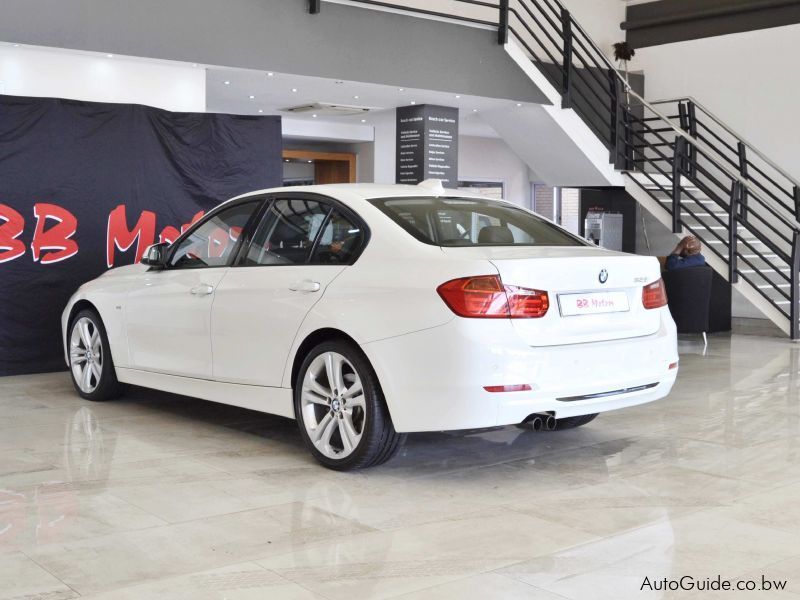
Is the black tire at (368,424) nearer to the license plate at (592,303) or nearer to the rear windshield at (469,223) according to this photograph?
the rear windshield at (469,223)

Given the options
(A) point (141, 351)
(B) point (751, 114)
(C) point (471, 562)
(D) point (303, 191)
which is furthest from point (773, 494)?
(B) point (751, 114)

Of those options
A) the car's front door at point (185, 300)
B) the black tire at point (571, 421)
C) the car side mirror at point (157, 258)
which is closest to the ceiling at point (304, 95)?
the car side mirror at point (157, 258)

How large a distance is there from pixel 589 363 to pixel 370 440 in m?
1.02

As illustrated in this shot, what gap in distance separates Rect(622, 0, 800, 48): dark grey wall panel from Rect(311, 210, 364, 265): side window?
11.0 metres

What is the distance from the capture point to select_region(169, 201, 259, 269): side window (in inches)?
209

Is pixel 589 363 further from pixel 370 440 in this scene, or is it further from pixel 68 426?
pixel 68 426

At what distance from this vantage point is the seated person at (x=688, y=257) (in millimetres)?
10477

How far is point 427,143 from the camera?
13.4m

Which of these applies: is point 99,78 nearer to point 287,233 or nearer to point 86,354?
point 86,354

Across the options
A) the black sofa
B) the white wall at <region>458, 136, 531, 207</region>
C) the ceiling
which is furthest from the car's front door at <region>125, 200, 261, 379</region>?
the white wall at <region>458, 136, 531, 207</region>

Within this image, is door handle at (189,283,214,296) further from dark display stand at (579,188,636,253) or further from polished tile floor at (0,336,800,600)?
dark display stand at (579,188,636,253)

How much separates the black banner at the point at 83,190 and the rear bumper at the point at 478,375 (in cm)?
456

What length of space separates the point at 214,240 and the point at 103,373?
1399 mm

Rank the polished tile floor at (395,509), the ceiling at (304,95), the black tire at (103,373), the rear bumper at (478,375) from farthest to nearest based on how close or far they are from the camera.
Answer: the ceiling at (304,95) → the black tire at (103,373) → the rear bumper at (478,375) → the polished tile floor at (395,509)
